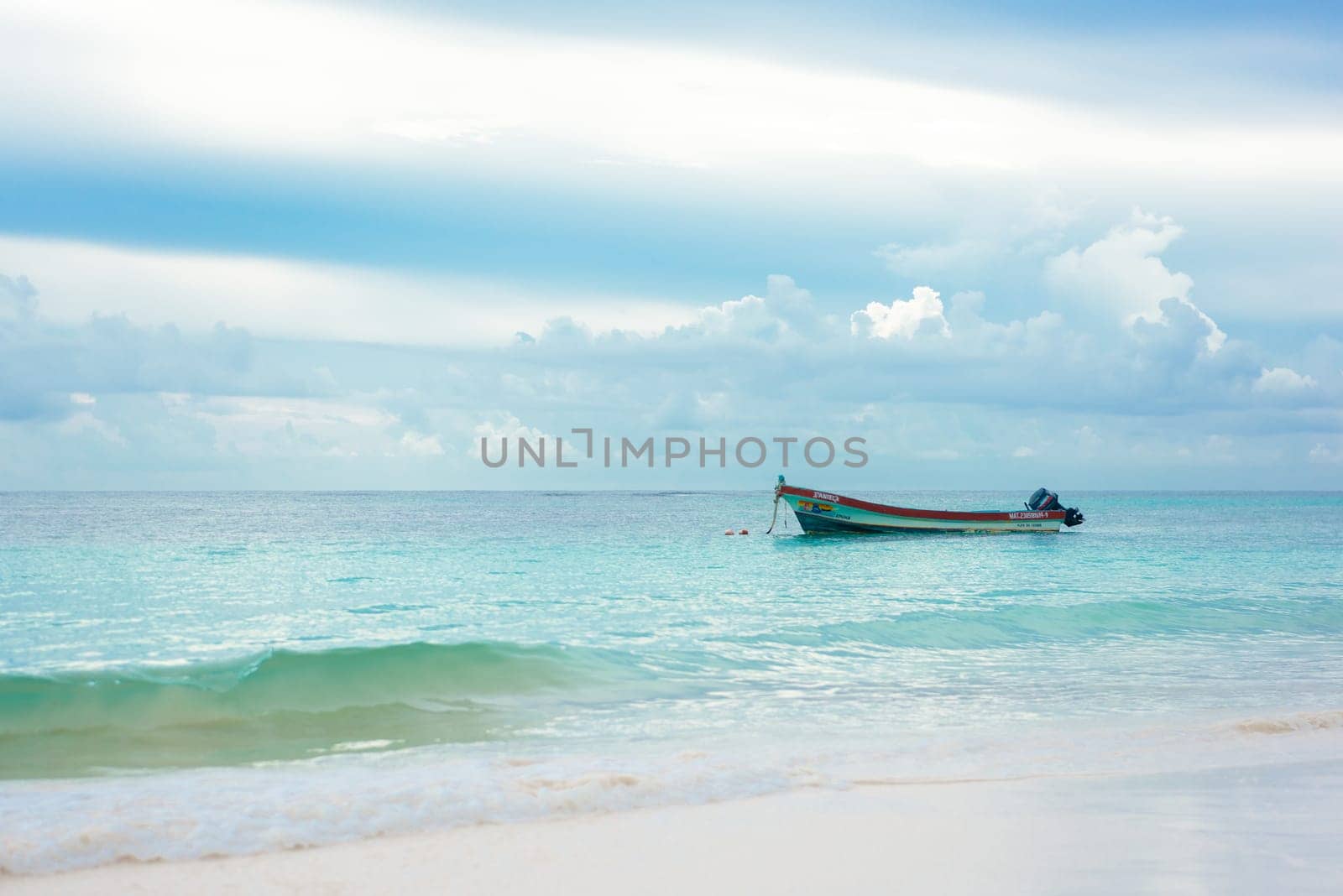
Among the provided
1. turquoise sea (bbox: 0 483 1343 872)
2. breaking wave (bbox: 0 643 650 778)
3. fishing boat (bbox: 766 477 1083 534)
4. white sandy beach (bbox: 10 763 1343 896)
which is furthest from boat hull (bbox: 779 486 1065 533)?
white sandy beach (bbox: 10 763 1343 896)

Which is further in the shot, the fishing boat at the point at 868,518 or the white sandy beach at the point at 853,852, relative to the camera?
the fishing boat at the point at 868,518

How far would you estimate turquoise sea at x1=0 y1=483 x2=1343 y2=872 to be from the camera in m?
7.35

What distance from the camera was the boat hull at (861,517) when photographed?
4900 cm

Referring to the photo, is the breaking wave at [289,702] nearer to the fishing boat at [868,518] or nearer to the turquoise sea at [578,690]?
the turquoise sea at [578,690]

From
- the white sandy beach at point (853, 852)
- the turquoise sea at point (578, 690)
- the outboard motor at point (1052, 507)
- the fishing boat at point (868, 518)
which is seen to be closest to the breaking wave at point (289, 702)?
the turquoise sea at point (578, 690)

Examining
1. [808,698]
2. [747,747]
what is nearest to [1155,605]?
[808,698]

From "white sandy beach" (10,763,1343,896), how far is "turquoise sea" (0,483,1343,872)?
1.40ft

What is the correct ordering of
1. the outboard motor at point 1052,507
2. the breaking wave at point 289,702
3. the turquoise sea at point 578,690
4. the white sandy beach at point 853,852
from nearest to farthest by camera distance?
the white sandy beach at point 853,852 < the turquoise sea at point 578,690 < the breaking wave at point 289,702 < the outboard motor at point 1052,507

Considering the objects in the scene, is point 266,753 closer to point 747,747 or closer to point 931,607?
point 747,747

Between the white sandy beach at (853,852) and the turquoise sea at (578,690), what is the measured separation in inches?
16.8

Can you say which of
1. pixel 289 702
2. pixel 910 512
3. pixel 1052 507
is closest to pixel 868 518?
pixel 910 512

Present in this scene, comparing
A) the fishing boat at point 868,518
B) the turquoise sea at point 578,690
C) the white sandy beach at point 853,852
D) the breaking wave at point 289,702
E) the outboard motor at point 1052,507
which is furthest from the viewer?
the outboard motor at point 1052,507

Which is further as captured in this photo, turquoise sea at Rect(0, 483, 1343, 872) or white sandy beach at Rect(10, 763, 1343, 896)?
turquoise sea at Rect(0, 483, 1343, 872)

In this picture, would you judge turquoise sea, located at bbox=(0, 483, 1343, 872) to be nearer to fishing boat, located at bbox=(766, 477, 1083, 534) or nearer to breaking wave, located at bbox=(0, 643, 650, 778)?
breaking wave, located at bbox=(0, 643, 650, 778)
